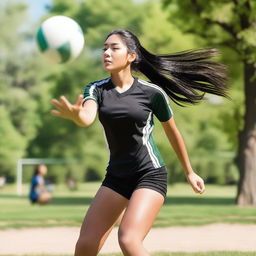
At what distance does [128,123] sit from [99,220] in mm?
882

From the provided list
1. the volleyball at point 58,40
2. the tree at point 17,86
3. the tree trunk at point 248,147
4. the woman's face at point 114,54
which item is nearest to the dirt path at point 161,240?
the volleyball at point 58,40

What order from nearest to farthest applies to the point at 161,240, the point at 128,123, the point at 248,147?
the point at 128,123 < the point at 161,240 < the point at 248,147

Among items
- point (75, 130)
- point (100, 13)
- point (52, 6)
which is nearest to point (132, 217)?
point (75, 130)

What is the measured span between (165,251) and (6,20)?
50566mm

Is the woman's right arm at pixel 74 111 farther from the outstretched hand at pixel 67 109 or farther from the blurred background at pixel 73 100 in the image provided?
the blurred background at pixel 73 100

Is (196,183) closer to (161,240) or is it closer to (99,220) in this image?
(99,220)

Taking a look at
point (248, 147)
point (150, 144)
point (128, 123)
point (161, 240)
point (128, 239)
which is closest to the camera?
point (128, 239)

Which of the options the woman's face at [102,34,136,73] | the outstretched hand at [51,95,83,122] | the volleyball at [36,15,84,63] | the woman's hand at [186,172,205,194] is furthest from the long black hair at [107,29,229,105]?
the outstretched hand at [51,95,83,122]

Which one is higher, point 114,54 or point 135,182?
point 114,54

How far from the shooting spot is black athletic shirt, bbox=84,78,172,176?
6629 millimetres

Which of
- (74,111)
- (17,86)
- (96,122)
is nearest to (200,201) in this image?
(96,122)

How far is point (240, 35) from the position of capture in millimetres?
21672

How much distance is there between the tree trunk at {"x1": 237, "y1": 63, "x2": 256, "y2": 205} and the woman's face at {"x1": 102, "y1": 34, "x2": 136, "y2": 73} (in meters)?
16.8

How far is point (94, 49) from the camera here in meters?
57.6
